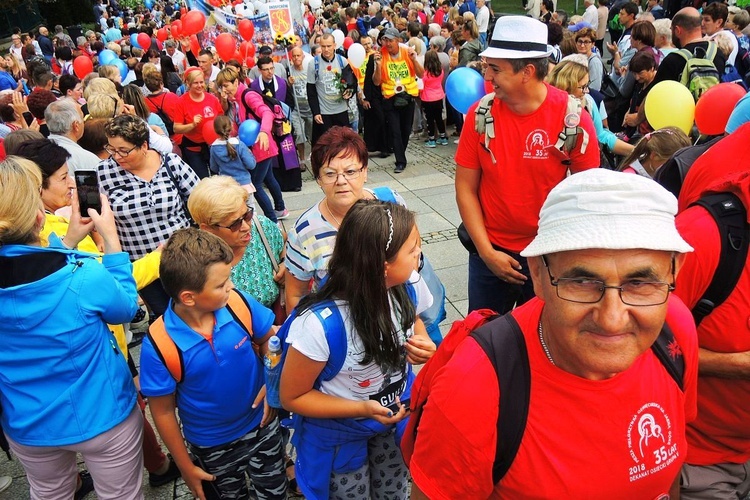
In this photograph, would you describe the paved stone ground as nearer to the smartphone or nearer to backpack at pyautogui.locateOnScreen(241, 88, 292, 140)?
backpack at pyautogui.locateOnScreen(241, 88, 292, 140)

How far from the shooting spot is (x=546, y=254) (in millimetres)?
1324

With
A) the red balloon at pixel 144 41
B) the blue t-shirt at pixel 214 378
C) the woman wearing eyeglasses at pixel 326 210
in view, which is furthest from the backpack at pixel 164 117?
the red balloon at pixel 144 41

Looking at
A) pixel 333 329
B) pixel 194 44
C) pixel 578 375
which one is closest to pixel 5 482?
pixel 333 329

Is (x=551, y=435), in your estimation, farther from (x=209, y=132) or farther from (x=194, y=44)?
(x=194, y=44)

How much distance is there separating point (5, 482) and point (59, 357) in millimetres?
1630

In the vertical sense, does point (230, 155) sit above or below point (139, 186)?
below

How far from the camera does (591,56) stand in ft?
24.7

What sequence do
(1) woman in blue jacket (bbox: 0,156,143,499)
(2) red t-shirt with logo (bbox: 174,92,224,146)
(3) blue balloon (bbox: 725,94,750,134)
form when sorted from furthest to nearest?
(2) red t-shirt with logo (bbox: 174,92,224,146) → (3) blue balloon (bbox: 725,94,750,134) → (1) woman in blue jacket (bbox: 0,156,143,499)

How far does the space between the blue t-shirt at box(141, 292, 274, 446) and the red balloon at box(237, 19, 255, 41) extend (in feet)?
32.8

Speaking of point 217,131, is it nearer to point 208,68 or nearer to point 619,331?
point 208,68

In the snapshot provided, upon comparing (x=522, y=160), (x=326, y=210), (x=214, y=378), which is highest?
(x=522, y=160)

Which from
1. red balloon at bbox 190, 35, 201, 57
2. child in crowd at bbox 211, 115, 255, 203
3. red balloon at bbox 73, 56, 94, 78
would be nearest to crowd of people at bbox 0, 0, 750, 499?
child in crowd at bbox 211, 115, 255, 203

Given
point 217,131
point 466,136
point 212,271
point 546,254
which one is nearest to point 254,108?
point 217,131

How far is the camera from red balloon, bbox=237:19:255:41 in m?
11.3
